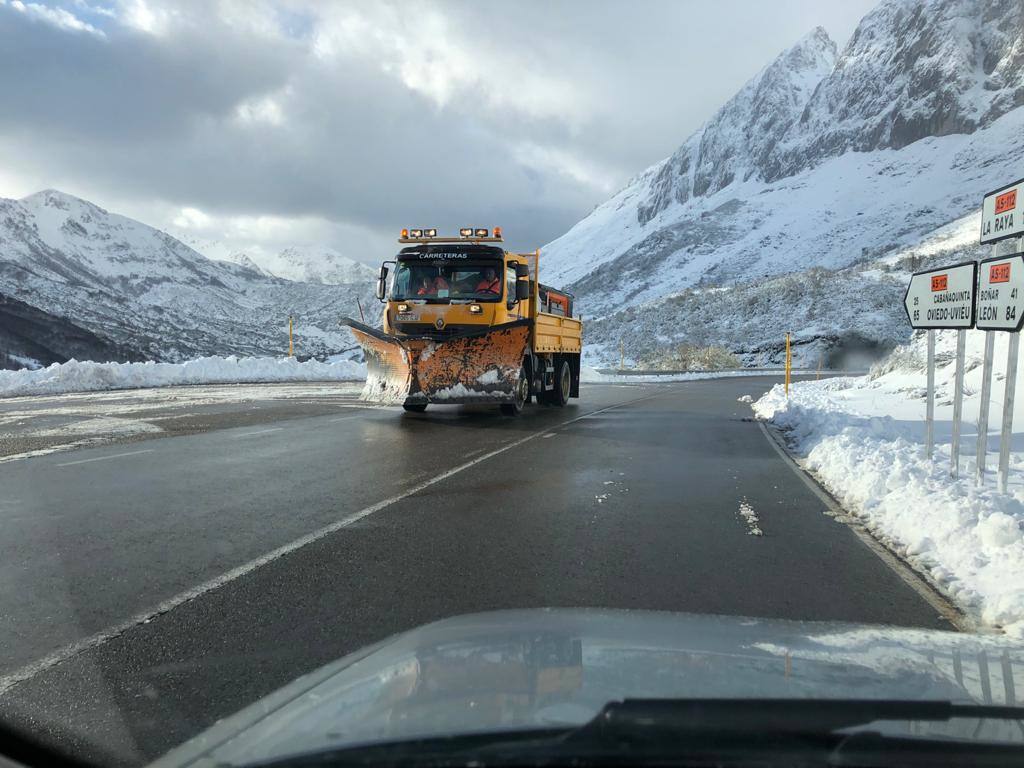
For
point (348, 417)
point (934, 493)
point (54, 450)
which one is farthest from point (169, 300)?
point (934, 493)

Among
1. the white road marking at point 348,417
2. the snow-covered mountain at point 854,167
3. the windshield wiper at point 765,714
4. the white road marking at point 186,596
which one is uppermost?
the snow-covered mountain at point 854,167

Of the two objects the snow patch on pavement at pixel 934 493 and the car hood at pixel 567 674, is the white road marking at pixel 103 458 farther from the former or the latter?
the snow patch on pavement at pixel 934 493

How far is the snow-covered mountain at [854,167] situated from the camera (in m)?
114

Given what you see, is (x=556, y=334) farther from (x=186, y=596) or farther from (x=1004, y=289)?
(x=186, y=596)

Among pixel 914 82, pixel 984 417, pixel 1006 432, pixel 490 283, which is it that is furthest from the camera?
pixel 914 82

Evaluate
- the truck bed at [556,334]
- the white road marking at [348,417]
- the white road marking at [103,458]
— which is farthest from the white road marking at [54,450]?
the truck bed at [556,334]

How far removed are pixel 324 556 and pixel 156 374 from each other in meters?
20.2

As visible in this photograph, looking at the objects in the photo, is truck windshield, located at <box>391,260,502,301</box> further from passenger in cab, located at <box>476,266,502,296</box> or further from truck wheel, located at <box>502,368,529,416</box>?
truck wheel, located at <box>502,368,529,416</box>

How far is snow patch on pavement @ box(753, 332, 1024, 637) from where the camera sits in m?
4.41

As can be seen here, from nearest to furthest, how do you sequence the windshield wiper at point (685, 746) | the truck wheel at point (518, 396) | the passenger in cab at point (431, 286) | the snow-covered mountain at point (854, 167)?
1. the windshield wiper at point (685, 746)
2. the passenger in cab at point (431, 286)
3. the truck wheel at point (518, 396)
4. the snow-covered mountain at point (854, 167)

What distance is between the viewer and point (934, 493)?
248 inches

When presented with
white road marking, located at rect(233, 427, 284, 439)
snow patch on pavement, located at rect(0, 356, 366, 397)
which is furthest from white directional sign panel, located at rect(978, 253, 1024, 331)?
snow patch on pavement, located at rect(0, 356, 366, 397)

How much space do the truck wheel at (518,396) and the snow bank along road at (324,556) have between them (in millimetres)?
3700

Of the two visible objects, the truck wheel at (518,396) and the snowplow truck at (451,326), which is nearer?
the snowplow truck at (451,326)
